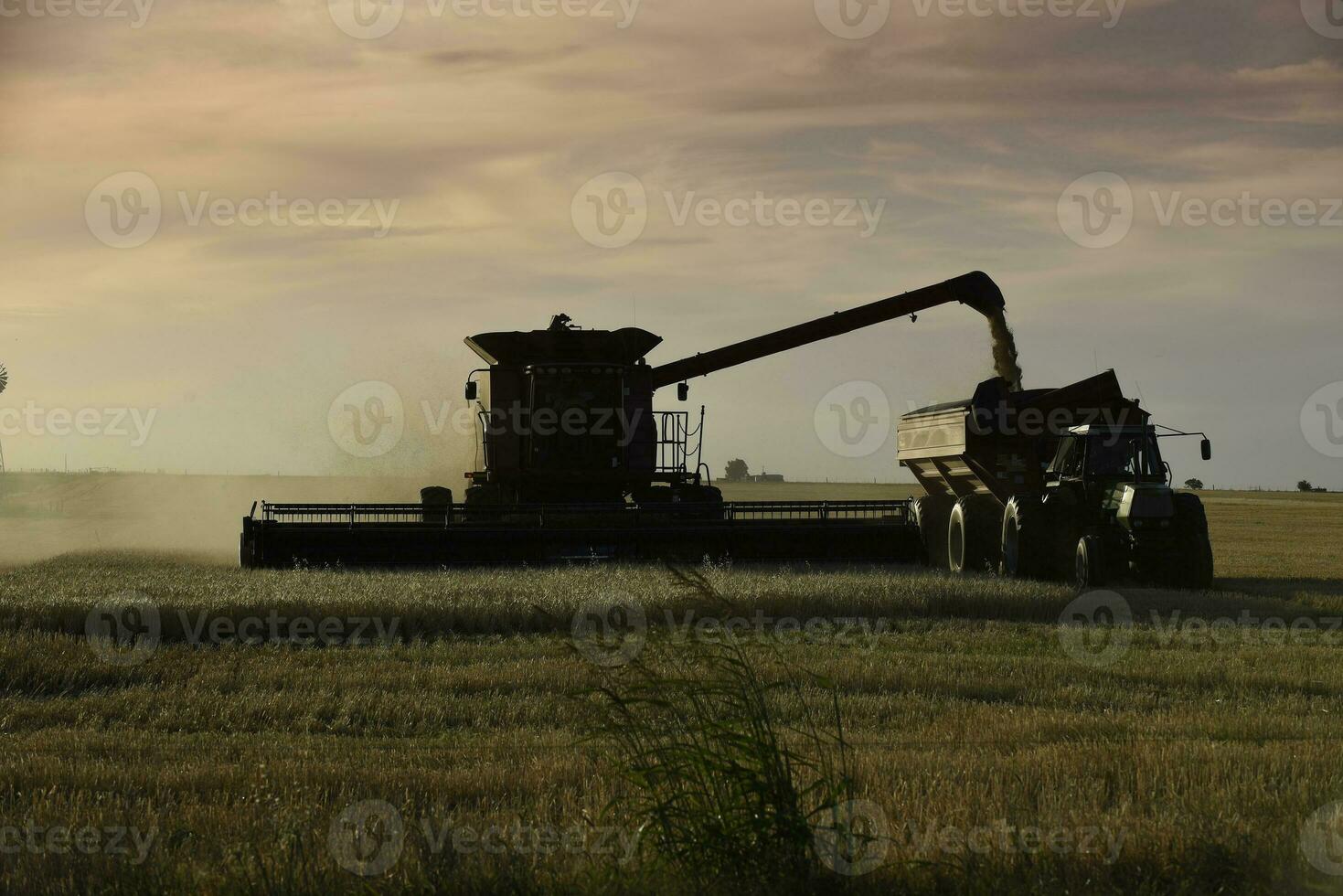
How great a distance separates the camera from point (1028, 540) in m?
17.5

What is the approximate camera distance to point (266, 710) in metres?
9.54

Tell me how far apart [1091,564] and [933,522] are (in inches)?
173

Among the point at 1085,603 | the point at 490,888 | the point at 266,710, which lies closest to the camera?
the point at 490,888

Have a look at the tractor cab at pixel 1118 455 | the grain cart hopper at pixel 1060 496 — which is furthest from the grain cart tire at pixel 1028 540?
the tractor cab at pixel 1118 455

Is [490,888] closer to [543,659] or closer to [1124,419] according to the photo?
[543,659]

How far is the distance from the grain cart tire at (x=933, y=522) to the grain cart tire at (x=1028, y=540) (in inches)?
97.9

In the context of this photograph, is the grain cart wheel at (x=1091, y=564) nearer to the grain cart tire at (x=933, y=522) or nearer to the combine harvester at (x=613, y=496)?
the combine harvester at (x=613, y=496)

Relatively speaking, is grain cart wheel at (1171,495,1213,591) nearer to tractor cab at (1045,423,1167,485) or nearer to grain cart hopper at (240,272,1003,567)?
tractor cab at (1045,423,1167,485)

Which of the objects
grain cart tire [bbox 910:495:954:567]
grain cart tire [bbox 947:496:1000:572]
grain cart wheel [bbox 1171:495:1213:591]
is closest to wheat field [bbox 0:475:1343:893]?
grain cart wheel [bbox 1171:495:1213:591]

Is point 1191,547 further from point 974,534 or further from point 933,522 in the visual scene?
point 933,522

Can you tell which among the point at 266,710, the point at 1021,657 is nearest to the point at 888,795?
the point at 266,710

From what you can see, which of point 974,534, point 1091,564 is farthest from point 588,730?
point 974,534

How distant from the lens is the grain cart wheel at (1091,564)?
54.1 feet

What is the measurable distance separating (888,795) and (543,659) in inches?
218
